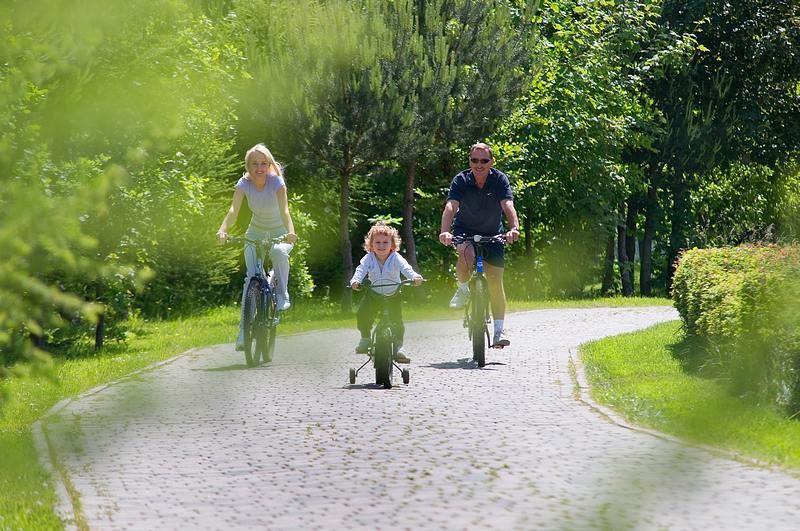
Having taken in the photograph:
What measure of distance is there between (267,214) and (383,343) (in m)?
2.88

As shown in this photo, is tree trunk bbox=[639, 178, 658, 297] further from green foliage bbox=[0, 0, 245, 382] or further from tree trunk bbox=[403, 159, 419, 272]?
green foliage bbox=[0, 0, 245, 382]

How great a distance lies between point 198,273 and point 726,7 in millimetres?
19213

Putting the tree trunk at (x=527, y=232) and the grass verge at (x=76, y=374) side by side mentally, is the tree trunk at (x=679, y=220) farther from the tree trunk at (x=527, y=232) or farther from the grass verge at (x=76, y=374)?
the grass verge at (x=76, y=374)

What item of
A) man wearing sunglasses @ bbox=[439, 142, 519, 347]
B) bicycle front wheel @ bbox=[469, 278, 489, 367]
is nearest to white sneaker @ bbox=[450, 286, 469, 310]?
man wearing sunglasses @ bbox=[439, 142, 519, 347]

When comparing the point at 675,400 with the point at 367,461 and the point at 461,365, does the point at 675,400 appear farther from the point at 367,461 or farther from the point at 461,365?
the point at 461,365

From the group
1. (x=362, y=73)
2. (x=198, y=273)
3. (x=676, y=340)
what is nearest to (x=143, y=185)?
(x=676, y=340)

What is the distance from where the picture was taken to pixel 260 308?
12.8 metres

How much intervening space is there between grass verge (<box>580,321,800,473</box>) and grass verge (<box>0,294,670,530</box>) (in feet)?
3.83

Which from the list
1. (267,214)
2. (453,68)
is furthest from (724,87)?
(267,214)

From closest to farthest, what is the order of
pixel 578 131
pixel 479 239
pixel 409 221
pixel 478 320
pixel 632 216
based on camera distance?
pixel 478 320
pixel 479 239
pixel 409 221
pixel 578 131
pixel 632 216

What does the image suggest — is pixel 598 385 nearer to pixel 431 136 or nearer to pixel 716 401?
pixel 716 401

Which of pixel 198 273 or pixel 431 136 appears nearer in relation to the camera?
pixel 431 136

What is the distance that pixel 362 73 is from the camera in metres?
22.4

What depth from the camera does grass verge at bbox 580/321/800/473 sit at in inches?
87.8
